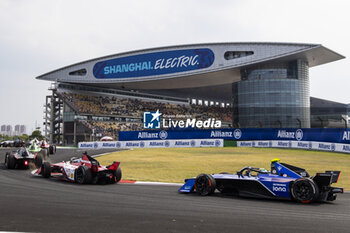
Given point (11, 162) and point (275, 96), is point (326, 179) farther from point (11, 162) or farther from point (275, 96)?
point (275, 96)

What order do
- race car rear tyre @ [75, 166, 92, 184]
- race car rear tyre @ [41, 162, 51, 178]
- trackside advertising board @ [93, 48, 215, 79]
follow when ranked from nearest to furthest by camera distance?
race car rear tyre @ [75, 166, 92, 184], race car rear tyre @ [41, 162, 51, 178], trackside advertising board @ [93, 48, 215, 79]

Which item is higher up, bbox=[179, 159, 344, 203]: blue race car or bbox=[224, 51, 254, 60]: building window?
bbox=[224, 51, 254, 60]: building window

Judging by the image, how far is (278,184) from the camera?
8562 millimetres

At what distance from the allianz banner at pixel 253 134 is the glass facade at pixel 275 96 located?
18135 millimetres

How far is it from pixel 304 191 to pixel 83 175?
24.0ft

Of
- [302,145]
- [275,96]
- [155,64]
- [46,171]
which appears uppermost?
[155,64]

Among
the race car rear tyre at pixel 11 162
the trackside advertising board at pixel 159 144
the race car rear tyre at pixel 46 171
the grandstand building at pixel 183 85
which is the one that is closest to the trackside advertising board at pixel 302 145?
the trackside advertising board at pixel 159 144

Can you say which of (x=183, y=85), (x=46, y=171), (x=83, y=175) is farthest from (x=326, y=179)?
(x=183, y=85)

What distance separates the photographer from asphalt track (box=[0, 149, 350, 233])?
5.88 meters

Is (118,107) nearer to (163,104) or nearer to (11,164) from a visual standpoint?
(163,104)

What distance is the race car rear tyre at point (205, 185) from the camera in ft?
30.5

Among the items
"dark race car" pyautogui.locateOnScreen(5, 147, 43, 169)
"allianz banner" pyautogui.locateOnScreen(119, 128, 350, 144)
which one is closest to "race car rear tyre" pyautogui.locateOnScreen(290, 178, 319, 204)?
"dark race car" pyautogui.locateOnScreen(5, 147, 43, 169)

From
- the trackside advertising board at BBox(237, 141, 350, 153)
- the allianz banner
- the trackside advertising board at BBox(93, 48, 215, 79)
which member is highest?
the trackside advertising board at BBox(93, 48, 215, 79)

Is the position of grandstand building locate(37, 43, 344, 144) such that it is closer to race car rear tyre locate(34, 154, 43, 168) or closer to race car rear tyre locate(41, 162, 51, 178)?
race car rear tyre locate(34, 154, 43, 168)
